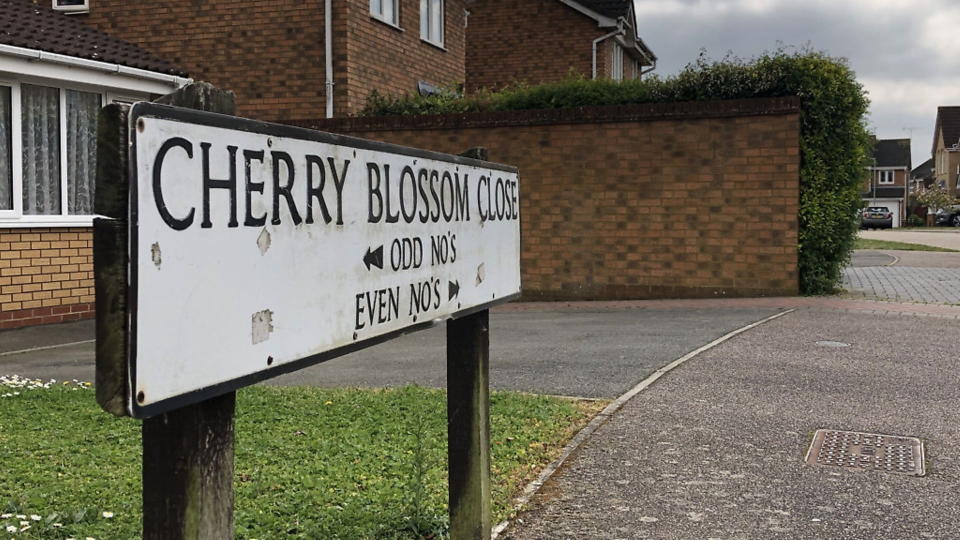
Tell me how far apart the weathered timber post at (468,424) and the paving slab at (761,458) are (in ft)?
1.91

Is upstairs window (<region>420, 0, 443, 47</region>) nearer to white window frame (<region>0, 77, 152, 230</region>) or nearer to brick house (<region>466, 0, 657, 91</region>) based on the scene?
brick house (<region>466, 0, 657, 91</region>)

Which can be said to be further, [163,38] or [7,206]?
[163,38]

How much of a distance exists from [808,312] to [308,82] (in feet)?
30.8

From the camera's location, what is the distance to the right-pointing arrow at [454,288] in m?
3.22

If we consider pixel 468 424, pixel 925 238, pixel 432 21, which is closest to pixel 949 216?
pixel 925 238

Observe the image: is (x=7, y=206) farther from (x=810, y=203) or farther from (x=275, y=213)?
(x=275, y=213)

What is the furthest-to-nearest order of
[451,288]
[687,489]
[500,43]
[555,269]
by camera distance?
1. [500,43]
2. [555,269]
3. [687,489]
4. [451,288]

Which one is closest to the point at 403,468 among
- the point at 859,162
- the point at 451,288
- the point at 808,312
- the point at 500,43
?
the point at 451,288

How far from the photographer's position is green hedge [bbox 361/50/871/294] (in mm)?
13336

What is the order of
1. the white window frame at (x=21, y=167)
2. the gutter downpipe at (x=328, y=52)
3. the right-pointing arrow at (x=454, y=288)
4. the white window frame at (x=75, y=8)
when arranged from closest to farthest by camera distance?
the right-pointing arrow at (x=454, y=288)
the white window frame at (x=21, y=167)
the gutter downpipe at (x=328, y=52)
the white window frame at (x=75, y=8)

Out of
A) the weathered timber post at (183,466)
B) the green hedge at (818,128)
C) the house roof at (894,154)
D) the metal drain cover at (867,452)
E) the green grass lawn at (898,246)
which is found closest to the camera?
the weathered timber post at (183,466)

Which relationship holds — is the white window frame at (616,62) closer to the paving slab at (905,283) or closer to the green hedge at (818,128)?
the paving slab at (905,283)

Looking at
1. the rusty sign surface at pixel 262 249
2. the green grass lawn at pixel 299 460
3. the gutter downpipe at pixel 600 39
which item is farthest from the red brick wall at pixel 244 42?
the rusty sign surface at pixel 262 249

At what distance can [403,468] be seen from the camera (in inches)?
200
